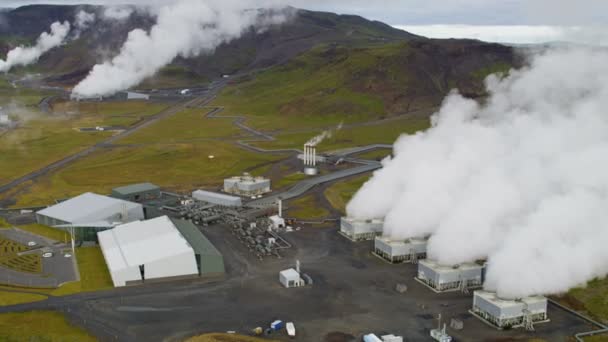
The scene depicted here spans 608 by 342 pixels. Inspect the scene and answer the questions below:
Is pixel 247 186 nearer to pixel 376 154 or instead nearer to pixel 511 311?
pixel 376 154

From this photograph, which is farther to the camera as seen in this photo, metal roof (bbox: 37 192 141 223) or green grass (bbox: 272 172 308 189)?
green grass (bbox: 272 172 308 189)

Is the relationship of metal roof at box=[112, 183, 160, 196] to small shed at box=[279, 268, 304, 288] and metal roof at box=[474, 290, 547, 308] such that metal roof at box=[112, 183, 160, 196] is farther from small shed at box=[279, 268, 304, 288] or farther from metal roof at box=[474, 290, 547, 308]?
metal roof at box=[474, 290, 547, 308]

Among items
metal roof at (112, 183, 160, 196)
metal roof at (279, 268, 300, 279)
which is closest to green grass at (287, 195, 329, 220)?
metal roof at (112, 183, 160, 196)

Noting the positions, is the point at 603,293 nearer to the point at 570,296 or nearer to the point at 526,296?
the point at 570,296

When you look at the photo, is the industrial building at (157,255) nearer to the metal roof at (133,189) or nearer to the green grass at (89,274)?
the green grass at (89,274)

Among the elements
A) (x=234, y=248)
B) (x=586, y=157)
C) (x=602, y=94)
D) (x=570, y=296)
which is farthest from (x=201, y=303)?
(x=602, y=94)
